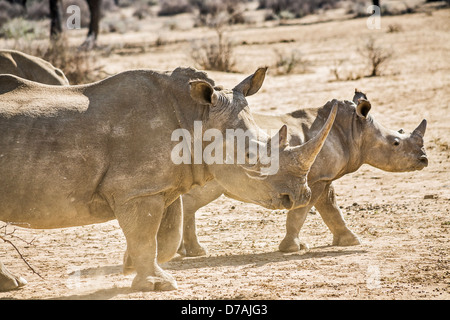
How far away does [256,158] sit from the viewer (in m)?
6.14

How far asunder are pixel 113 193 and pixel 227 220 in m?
3.57

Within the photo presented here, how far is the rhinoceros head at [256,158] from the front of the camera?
6145 millimetres

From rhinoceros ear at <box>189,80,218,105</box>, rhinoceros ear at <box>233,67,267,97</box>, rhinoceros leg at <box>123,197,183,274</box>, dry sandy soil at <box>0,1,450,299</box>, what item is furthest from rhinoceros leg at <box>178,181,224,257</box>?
rhinoceros ear at <box>189,80,218,105</box>

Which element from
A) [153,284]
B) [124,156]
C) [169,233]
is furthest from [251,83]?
[153,284]

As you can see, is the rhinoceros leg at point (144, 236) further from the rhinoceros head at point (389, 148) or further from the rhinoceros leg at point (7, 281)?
the rhinoceros head at point (389, 148)

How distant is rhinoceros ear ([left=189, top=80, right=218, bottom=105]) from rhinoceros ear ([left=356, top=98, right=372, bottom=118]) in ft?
8.66

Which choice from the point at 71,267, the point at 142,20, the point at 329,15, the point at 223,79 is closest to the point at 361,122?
the point at 71,267

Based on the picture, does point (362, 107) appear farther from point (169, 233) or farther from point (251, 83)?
point (169, 233)

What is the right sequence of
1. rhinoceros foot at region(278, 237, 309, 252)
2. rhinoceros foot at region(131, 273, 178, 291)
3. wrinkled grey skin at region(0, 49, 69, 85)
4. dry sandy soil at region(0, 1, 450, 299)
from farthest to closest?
wrinkled grey skin at region(0, 49, 69, 85)
rhinoceros foot at region(278, 237, 309, 252)
dry sandy soil at region(0, 1, 450, 299)
rhinoceros foot at region(131, 273, 178, 291)

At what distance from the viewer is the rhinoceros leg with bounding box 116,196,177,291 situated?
621 cm

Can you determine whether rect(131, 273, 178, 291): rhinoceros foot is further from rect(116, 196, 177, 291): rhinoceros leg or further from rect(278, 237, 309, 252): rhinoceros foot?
rect(278, 237, 309, 252): rhinoceros foot

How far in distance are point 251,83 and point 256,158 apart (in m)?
0.73

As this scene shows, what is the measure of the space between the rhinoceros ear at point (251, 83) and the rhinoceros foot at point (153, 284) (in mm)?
1554

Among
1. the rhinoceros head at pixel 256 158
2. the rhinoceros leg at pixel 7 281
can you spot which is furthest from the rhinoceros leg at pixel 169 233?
the rhinoceros leg at pixel 7 281
